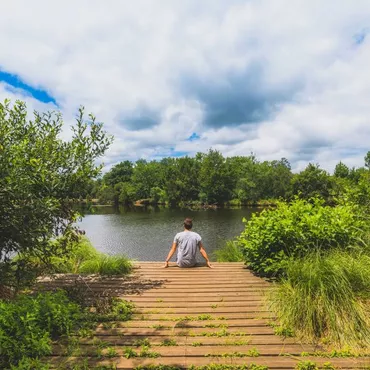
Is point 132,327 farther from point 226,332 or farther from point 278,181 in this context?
point 278,181

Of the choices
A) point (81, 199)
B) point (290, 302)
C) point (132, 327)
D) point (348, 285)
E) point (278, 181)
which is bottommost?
point (132, 327)

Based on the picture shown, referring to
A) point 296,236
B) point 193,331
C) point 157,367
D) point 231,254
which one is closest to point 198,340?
point 193,331

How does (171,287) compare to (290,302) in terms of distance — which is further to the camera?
(171,287)

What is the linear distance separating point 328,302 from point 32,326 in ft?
13.1

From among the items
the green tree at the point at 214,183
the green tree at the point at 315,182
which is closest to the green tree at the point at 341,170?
the green tree at the point at 315,182

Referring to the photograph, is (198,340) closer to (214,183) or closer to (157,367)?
(157,367)

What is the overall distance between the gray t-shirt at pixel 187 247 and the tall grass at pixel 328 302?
2.79m

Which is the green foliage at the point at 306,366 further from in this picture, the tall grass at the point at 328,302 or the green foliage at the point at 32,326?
the green foliage at the point at 32,326

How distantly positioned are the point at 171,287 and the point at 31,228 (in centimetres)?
296

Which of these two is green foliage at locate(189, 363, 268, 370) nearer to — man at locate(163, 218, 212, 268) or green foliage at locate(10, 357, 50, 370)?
green foliage at locate(10, 357, 50, 370)

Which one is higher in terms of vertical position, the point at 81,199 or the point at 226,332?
the point at 81,199

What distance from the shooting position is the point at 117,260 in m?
7.16

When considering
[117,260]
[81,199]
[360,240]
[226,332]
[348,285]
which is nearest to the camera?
[226,332]

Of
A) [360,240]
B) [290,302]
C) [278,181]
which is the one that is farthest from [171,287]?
[278,181]
